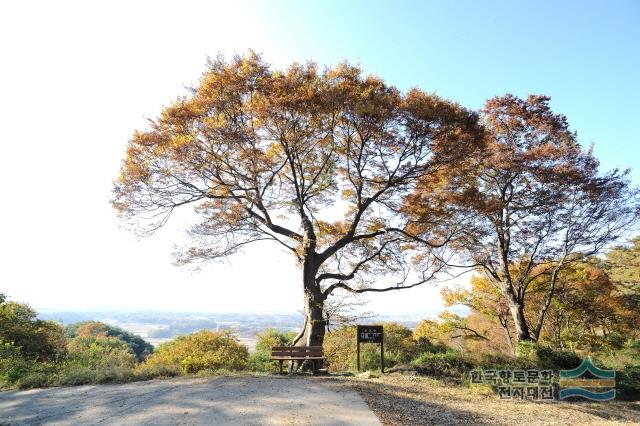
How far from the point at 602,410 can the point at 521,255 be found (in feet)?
21.4

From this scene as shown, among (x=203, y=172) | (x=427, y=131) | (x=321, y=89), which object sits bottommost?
(x=203, y=172)

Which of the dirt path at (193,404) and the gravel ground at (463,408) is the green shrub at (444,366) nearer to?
the gravel ground at (463,408)

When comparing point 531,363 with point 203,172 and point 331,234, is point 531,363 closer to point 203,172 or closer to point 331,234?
point 331,234

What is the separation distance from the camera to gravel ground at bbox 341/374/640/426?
6.01 meters

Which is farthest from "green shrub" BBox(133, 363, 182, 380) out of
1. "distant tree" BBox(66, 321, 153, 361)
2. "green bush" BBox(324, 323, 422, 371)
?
"distant tree" BBox(66, 321, 153, 361)

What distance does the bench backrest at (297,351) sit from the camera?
9.51m

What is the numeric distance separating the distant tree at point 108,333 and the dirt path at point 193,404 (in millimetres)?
29155

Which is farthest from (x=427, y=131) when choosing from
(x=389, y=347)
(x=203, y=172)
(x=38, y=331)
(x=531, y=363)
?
(x=38, y=331)

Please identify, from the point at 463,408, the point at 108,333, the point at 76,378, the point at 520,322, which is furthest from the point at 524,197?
the point at 108,333

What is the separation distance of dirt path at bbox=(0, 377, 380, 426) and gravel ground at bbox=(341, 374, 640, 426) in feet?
1.63

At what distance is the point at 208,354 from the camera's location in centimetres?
1359

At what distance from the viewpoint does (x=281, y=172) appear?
11.2 m

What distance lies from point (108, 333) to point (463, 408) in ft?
120

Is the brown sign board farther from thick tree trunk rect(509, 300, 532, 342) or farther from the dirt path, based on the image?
thick tree trunk rect(509, 300, 532, 342)
